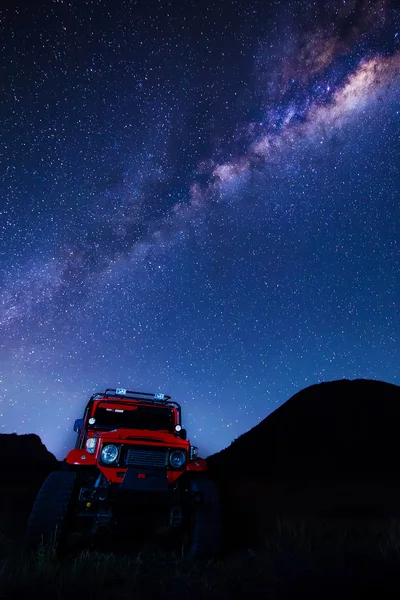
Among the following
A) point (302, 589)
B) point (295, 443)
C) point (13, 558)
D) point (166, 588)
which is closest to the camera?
point (302, 589)

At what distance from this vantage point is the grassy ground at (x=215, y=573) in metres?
4.68

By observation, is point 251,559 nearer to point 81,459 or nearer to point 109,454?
point 109,454

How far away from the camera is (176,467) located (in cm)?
778

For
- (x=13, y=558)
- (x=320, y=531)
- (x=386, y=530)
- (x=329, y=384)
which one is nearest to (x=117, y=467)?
(x=13, y=558)

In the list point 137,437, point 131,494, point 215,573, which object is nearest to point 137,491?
point 131,494

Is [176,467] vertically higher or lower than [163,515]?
higher

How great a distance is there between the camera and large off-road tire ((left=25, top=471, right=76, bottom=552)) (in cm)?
641

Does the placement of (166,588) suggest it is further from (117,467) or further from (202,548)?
(117,467)

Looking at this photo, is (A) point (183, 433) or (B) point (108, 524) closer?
(B) point (108, 524)

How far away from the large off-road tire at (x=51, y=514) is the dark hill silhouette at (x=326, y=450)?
11.5 m

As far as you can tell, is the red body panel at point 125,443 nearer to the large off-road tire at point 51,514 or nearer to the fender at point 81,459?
the fender at point 81,459

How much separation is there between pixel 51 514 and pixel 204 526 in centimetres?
264

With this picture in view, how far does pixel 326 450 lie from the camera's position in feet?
131

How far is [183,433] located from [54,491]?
3375 millimetres
